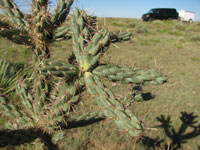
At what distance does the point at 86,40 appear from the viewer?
1.44m

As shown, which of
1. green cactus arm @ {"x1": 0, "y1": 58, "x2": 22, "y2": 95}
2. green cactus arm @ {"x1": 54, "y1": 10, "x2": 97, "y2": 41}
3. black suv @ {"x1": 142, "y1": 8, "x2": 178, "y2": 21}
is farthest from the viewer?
black suv @ {"x1": 142, "y1": 8, "x2": 178, "y2": 21}

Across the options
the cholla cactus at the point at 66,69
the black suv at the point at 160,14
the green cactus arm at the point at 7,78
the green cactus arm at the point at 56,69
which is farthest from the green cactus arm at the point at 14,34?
the black suv at the point at 160,14

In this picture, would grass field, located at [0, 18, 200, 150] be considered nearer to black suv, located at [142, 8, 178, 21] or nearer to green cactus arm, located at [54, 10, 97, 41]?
green cactus arm, located at [54, 10, 97, 41]

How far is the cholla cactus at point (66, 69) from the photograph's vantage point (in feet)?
4.27

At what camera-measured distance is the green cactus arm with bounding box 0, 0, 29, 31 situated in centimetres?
178

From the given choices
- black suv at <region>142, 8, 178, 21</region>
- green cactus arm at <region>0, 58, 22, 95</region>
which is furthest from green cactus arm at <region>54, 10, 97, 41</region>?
black suv at <region>142, 8, 178, 21</region>

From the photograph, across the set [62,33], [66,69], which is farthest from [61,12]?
[66,69]

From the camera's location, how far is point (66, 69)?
54.6 inches

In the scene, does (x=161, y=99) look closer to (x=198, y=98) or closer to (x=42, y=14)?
(x=198, y=98)

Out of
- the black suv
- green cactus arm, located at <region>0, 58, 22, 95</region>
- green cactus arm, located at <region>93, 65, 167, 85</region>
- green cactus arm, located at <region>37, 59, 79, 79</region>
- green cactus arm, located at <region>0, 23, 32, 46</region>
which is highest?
the black suv

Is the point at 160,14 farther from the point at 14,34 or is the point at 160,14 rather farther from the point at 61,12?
the point at 14,34

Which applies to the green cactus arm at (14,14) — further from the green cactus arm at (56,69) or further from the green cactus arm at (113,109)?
the green cactus arm at (113,109)

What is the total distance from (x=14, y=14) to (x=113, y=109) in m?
1.38

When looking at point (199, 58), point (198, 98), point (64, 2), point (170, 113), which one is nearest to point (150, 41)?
point (199, 58)
